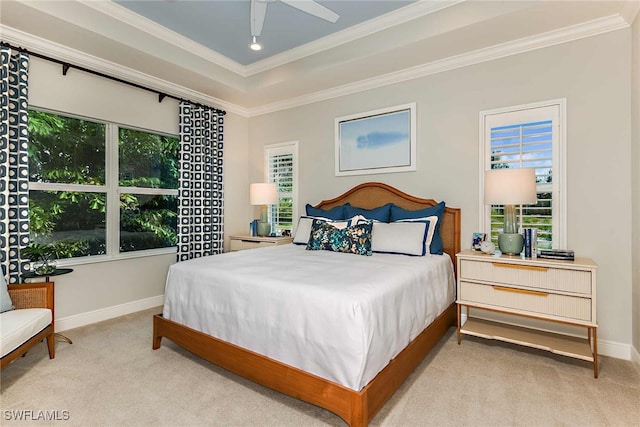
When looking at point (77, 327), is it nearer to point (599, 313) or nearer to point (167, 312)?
point (167, 312)

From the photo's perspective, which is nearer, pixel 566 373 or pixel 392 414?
pixel 392 414

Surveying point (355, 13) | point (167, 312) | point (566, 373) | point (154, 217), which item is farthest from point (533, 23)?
point (154, 217)

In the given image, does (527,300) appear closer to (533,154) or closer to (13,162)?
(533,154)

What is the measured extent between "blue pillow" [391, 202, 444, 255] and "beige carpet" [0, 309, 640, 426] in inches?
36.3

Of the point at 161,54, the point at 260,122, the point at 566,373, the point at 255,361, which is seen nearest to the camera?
the point at 255,361

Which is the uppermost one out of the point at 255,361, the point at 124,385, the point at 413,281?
the point at 413,281

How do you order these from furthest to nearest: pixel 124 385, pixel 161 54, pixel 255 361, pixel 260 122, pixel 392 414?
pixel 260 122 < pixel 161 54 < pixel 124 385 < pixel 255 361 < pixel 392 414

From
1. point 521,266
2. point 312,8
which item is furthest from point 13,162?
point 521,266

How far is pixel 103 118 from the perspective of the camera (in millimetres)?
3457

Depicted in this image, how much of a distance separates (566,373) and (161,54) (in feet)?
14.8

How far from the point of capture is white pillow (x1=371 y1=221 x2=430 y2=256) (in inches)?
118

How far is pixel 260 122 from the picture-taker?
5.02 m

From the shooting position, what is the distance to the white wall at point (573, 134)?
2625 mm

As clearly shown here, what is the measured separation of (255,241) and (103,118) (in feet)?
Result: 7.25
